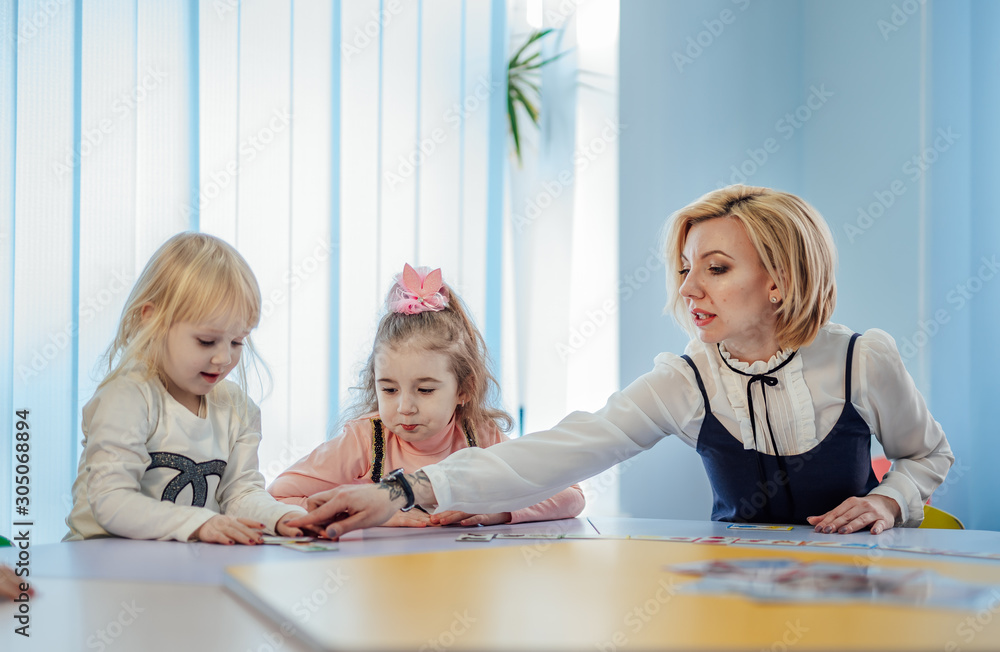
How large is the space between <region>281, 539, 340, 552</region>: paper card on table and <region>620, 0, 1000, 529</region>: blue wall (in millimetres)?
1726

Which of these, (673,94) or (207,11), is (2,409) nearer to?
(207,11)

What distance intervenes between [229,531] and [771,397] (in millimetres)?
880

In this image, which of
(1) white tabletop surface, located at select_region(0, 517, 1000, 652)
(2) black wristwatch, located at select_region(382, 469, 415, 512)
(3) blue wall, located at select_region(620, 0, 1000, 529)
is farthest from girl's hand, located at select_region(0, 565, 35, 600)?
(3) blue wall, located at select_region(620, 0, 1000, 529)

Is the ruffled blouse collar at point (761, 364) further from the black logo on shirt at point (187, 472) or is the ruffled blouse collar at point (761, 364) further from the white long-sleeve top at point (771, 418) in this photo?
the black logo on shirt at point (187, 472)

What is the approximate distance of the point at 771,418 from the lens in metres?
1.35

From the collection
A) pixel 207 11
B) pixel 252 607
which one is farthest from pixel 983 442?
pixel 207 11

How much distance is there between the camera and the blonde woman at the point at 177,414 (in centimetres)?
114

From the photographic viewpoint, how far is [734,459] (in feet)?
4.49

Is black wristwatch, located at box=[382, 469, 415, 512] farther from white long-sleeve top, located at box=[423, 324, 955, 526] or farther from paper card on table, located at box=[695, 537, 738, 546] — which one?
paper card on table, located at box=[695, 537, 738, 546]

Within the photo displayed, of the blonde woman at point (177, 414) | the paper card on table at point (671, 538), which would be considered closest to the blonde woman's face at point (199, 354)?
the blonde woman at point (177, 414)

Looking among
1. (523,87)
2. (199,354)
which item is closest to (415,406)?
(199,354)

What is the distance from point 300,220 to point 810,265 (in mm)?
1429

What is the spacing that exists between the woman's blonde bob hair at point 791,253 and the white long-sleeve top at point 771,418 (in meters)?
0.05

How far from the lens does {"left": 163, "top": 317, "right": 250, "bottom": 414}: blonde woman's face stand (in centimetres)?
125
